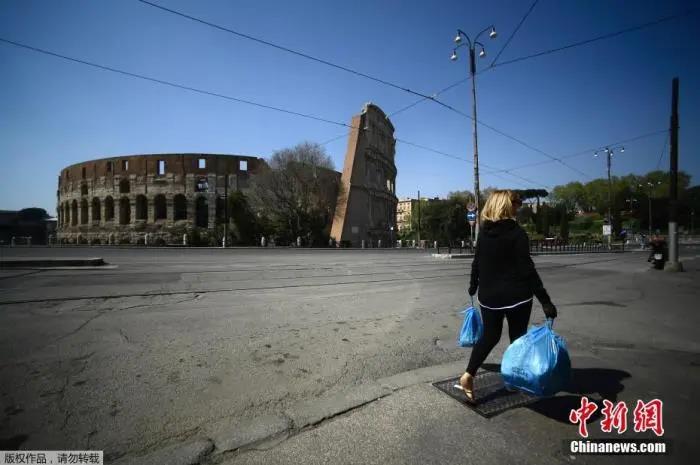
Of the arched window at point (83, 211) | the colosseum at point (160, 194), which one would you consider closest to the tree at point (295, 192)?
the colosseum at point (160, 194)

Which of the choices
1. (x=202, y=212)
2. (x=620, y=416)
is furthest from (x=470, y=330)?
(x=202, y=212)

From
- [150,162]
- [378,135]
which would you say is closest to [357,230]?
[378,135]

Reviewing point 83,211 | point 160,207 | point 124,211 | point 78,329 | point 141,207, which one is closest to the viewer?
point 78,329

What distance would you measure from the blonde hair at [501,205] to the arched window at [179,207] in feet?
172

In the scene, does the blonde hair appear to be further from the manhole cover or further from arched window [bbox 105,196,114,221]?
arched window [bbox 105,196,114,221]

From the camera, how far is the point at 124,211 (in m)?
49.7

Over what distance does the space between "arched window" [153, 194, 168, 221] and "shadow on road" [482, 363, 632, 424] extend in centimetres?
5361

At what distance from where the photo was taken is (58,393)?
2.80 meters

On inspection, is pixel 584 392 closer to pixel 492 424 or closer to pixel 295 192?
pixel 492 424

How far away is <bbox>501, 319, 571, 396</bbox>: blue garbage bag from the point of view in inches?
92.0

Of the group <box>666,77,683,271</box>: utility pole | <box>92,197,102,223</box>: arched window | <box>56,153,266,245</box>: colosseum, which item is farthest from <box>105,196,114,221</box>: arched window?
<box>666,77,683,271</box>: utility pole

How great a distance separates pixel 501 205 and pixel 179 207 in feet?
174

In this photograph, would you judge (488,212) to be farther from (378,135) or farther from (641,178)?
(641,178)

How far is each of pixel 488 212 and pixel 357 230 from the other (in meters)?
42.9
